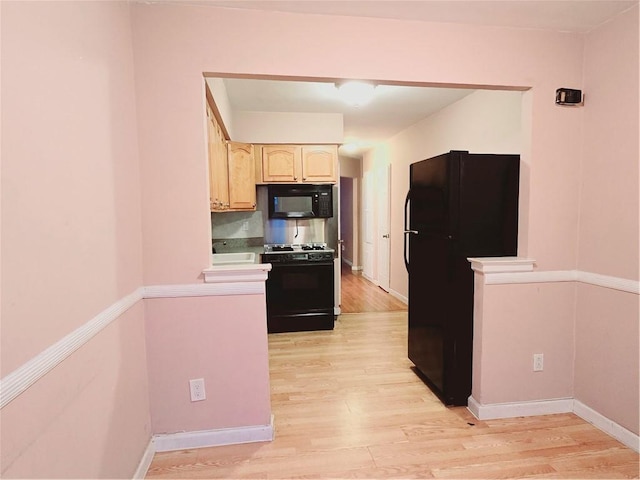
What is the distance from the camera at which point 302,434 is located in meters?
2.10

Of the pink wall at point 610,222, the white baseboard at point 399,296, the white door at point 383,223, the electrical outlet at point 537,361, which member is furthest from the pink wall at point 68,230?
the white door at point 383,223

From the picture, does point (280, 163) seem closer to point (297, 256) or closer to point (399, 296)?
point (297, 256)

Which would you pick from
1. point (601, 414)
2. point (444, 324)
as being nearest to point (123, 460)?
point (444, 324)

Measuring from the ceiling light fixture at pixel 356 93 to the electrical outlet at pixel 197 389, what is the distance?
2402 mm

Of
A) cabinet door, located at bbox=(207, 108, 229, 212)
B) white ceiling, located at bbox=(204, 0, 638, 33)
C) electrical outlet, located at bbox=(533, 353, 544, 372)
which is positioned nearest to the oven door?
cabinet door, located at bbox=(207, 108, 229, 212)

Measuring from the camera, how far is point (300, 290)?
395 centimetres

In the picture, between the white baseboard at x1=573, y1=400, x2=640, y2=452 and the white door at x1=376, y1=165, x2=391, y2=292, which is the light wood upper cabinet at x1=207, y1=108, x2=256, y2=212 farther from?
the white baseboard at x1=573, y1=400, x2=640, y2=452

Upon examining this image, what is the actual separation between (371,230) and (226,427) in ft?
16.5

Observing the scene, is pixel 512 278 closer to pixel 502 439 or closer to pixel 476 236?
pixel 476 236

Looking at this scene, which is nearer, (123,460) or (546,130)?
(123,460)

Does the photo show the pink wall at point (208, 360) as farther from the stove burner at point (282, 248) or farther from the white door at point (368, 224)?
the white door at point (368, 224)

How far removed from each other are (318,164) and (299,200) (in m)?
0.50

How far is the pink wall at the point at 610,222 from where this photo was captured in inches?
74.4

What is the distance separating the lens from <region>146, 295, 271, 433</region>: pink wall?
1912 millimetres
